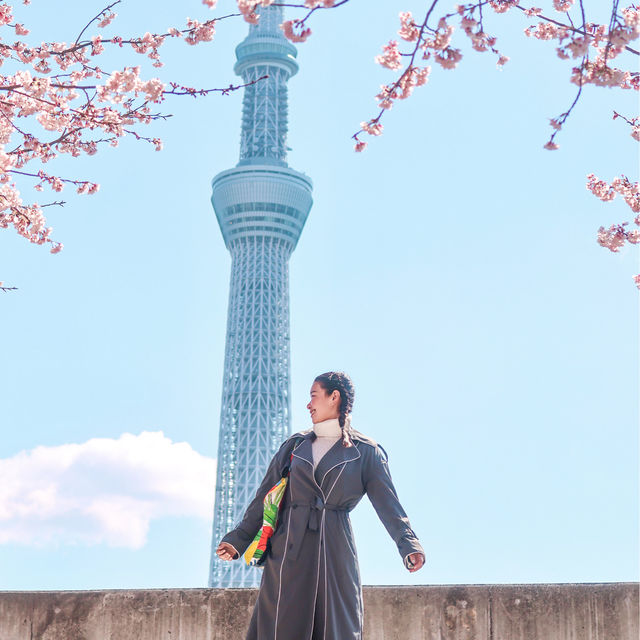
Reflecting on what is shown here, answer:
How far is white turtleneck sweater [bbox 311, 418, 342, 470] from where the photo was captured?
6051 mm

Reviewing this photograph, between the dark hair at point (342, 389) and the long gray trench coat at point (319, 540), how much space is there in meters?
0.11

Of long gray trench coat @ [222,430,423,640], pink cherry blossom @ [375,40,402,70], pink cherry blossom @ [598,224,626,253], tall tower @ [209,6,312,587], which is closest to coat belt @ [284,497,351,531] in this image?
long gray trench coat @ [222,430,423,640]

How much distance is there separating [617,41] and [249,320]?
97.8 metres

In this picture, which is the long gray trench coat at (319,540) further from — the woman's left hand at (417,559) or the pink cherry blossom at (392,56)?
the pink cherry blossom at (392,56)

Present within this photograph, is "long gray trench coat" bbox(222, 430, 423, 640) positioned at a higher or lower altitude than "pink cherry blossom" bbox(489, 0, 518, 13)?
lower

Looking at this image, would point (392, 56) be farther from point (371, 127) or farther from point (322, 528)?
point (322, 528)

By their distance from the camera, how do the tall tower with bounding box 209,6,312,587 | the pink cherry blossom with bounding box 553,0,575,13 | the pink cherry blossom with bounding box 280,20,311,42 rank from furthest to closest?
the tall tower with bounding box 209,6,312,587, the pink cherry blossom with bounding box 553,0,575,13, the pink cherry blossom with bounding box 280,20,311,42

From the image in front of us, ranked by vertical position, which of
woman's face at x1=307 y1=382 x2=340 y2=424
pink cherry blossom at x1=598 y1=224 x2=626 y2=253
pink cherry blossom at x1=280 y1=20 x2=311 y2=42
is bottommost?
woman's face at x1=307 y1=382 x2=340 y2=424

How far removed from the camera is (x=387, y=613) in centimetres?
749

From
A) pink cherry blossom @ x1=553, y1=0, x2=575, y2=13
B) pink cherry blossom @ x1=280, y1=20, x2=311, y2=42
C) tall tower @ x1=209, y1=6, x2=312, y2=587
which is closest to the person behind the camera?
pink cherry blossom @ x1=280, y1=20, x2=311, y2=42

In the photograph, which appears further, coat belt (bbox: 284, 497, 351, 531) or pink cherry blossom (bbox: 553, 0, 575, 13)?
pink cherry blossom (bbox: 553, 0, 575, 13)

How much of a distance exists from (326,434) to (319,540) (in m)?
0.59

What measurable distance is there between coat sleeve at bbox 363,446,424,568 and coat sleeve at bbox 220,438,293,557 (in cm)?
47

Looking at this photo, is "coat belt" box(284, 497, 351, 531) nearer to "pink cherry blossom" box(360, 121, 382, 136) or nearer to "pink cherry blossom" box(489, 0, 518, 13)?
"pink cherry blossom" box(360, 121, 382, 136)
